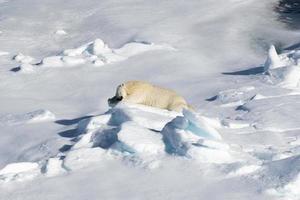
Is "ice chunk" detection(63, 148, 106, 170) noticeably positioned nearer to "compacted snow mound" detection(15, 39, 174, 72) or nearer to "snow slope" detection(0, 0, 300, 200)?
"snow slope" detection(0, 0, 300, 200)

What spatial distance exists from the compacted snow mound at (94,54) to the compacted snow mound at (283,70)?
11.4 ft

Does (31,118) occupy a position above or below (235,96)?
above

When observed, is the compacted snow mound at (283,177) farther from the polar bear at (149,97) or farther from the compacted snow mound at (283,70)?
the compacted snow mound at (283,70)

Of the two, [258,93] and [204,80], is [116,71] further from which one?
[258,93]

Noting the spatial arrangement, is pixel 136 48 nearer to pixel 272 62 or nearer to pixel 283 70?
pixel 272 62

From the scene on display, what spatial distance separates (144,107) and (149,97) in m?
0.45

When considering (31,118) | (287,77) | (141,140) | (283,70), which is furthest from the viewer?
(283,70)

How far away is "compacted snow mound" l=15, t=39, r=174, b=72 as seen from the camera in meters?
14.2

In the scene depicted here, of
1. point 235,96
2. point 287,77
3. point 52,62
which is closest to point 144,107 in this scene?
point 235,96

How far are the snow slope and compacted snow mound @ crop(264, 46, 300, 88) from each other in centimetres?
3

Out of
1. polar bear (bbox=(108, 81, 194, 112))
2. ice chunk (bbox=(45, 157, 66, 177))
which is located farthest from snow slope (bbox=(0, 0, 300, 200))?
polar bear (bbox=(108, 81, 194, 112))

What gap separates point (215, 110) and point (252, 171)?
374cm

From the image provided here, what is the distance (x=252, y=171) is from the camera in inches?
231

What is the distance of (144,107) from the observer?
830 cm
